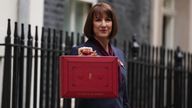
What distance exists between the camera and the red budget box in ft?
17.7

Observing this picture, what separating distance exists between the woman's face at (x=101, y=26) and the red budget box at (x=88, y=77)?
0.27 m

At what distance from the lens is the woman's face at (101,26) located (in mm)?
5641

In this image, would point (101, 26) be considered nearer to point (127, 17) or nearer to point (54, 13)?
point (54, 13)

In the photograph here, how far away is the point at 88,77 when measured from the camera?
17.8 ft

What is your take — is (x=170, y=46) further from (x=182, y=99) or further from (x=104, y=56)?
(x=104, y=56)

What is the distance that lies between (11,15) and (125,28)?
3677 millimetres

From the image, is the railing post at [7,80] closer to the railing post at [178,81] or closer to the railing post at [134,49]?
the railing post at [134,49]

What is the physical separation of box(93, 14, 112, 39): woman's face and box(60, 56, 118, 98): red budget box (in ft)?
0.88

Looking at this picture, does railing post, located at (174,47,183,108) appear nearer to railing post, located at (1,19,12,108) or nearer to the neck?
railing post, located at (1,19,12,108)

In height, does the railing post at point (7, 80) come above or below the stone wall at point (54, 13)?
below

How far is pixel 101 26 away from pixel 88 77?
16.5 inches

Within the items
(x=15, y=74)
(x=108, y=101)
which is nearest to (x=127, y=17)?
(x=15, y=74)

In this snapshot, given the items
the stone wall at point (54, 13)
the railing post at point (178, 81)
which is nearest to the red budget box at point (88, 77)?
the stone wall at point (54, 13)

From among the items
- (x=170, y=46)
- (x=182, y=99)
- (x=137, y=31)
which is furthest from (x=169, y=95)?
(x=170, y=46)
